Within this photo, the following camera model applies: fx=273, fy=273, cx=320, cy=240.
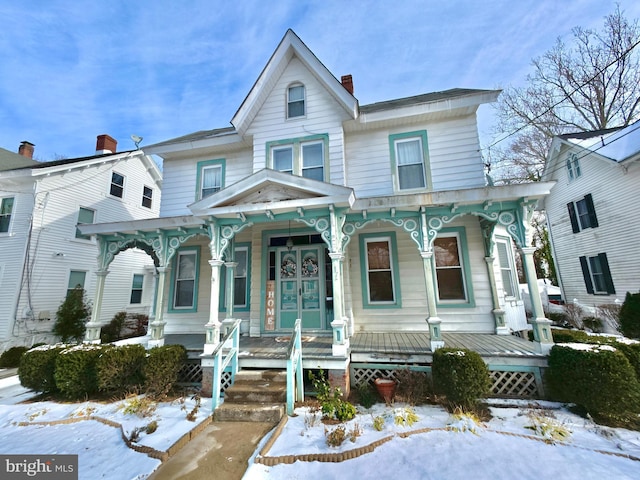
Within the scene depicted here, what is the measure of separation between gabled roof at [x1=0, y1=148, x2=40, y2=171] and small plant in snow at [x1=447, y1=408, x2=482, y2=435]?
19410mm

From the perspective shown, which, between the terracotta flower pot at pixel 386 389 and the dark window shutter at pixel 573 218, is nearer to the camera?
the terracotta flower pot at pixel 386 389

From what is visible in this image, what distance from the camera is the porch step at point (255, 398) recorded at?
4730 mm

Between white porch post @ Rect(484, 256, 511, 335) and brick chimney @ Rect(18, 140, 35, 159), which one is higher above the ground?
brick chimney @ Rect(18, 140, 35, 159)

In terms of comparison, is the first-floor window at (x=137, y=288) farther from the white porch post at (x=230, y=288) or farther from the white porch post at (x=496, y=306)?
the white porch post at (x=496, y=306)

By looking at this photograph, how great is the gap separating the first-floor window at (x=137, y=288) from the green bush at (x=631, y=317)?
21097mm

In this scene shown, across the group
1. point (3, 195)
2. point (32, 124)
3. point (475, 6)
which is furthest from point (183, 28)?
point (32, 124)

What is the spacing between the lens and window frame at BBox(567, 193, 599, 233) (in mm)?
13219

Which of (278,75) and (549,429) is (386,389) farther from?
(278,75)

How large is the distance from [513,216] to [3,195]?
19.2 m

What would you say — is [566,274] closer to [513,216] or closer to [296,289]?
[513,216]

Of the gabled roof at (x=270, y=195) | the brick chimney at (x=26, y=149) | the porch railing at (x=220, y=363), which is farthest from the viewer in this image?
the brick chimney at (x=26, y=149)

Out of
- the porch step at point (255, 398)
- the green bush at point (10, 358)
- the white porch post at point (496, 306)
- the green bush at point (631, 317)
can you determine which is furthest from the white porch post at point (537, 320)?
the green bush at point (10, 358)

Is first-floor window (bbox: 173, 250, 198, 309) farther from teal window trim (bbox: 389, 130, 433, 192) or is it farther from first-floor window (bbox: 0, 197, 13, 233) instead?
first-floor window (bbox: 0, 197, 13, 233)

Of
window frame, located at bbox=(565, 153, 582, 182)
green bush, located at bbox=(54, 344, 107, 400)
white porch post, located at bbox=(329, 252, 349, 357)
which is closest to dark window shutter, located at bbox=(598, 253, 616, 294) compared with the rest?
window frame, located at bbox=(565, 153, 582, 182)
